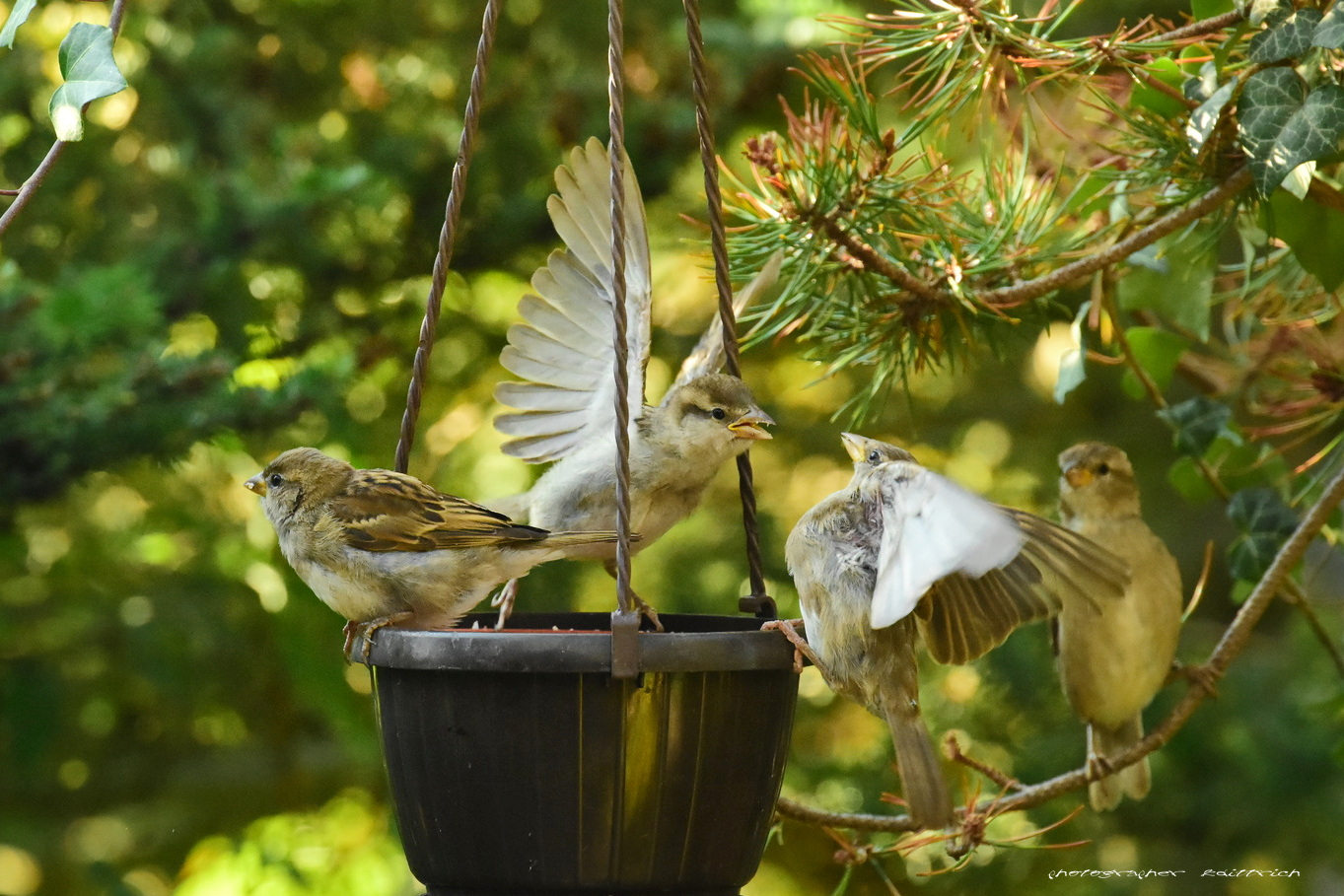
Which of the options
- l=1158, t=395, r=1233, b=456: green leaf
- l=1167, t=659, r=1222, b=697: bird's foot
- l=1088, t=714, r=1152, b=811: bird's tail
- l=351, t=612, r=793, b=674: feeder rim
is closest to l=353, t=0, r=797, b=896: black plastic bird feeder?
l=351, t=612, r=793, b=674: feeder rim

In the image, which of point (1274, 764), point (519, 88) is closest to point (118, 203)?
point (519, 88)

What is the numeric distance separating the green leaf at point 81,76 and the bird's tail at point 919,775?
1.22m

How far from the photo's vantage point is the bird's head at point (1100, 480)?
9.21 ft

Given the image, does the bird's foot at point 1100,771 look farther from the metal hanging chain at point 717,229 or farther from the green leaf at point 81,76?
the green leaf at point 81,76

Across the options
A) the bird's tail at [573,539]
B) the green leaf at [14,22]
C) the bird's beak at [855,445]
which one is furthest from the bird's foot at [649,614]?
the green leaf at [14,22]

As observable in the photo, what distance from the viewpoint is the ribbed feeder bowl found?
148 centimetres

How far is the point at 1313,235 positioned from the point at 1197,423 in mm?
517

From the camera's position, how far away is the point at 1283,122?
1591 millimetres

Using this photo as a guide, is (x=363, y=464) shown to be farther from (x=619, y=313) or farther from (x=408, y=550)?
(x=619, y=313)

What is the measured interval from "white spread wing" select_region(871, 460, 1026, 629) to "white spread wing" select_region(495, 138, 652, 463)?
768mm

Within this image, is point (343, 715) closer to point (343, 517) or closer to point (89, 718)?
point (89, 718)

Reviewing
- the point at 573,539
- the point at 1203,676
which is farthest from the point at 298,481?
the point at 1203,676

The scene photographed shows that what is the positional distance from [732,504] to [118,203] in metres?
1.91

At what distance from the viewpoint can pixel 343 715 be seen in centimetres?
342
